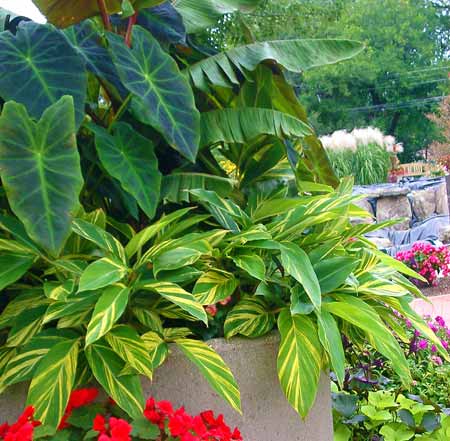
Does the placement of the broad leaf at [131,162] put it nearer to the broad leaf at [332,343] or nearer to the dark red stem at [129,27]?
the dark red stem at [129,27]

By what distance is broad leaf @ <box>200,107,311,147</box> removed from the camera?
2174 millimetres

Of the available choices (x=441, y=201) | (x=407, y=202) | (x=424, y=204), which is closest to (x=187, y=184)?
(x=407, y=202)

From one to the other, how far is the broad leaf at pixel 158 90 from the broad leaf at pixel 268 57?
0.26 metres

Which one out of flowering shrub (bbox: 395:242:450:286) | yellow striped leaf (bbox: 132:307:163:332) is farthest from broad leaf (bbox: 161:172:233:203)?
flowering shrub (bbox: 395:242:450:286)

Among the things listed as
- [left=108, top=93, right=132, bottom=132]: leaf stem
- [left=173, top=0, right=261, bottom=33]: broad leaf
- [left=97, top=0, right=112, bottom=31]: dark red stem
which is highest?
[left=97, top=0, right=112, bottom=31]: dark red stem

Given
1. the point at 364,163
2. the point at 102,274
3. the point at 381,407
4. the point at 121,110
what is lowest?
the point at 364,163

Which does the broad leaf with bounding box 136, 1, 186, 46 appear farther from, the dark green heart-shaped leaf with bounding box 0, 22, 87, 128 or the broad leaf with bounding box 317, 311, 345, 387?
the broad leaf with bounding box 317, 311, 345, 387

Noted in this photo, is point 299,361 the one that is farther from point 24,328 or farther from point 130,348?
point 24,328

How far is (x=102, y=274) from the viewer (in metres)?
1.54

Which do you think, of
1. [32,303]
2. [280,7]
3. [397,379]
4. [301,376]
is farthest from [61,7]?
[280,7]

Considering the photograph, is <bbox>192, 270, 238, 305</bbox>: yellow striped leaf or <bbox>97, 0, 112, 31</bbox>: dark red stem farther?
<bbox>97, 0, 112, 31</bbox>: dark red stem

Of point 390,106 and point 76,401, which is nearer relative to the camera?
point 76,401

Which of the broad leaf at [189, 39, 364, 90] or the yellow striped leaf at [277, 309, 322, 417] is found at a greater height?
the broad leaf at [189, 39, 364, 90]

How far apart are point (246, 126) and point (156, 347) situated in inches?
34.6
